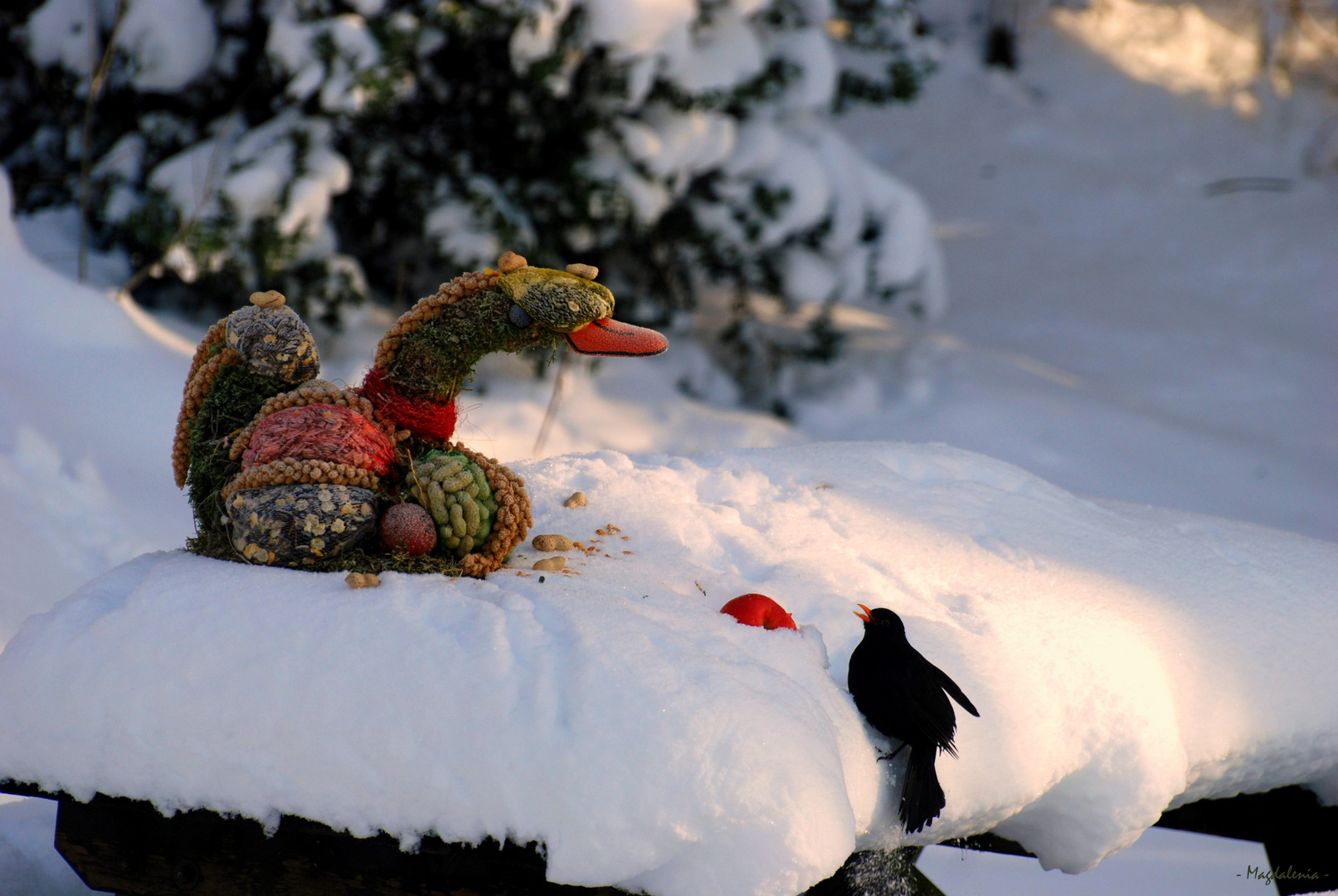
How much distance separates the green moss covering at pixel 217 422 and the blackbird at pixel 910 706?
1.15 meters

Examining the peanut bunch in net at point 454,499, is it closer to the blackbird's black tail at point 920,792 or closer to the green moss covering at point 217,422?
the green moss covering at point 217,422

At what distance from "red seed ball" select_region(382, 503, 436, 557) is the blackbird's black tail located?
2.91ft

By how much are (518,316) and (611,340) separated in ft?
0.55

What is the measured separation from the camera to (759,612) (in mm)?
1745

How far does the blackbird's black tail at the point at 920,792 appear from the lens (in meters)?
1.58

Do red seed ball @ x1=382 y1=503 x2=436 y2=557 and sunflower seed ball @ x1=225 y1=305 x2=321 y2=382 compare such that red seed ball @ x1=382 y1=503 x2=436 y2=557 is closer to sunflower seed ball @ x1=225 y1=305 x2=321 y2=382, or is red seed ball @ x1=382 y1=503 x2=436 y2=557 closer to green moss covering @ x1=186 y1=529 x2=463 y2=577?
green moss covering @ x1=186 y1=529 x2=463 y2=577

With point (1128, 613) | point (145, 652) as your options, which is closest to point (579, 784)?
point (145, 652)

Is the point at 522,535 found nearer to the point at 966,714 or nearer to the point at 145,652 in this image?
the point at 145,652

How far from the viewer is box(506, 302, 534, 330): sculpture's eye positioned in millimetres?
1752

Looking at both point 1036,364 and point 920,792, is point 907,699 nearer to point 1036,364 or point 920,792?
point 920,792

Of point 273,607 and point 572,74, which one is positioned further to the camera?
point 572,74

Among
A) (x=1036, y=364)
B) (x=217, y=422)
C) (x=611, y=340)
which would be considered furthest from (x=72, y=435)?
(x=1036, y=364)

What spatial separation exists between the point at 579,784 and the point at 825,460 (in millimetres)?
1342

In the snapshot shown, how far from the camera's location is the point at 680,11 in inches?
181
